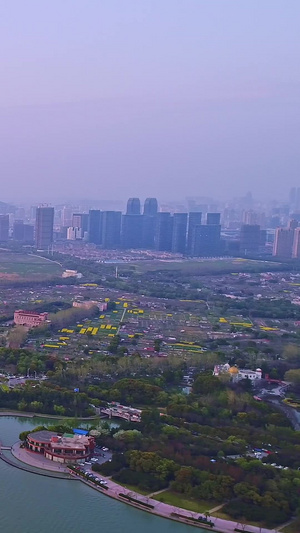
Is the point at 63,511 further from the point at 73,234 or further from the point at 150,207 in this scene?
the point at 150,207

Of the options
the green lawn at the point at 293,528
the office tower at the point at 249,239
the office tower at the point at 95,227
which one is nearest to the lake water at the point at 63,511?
the green lawn at the point at 293,528

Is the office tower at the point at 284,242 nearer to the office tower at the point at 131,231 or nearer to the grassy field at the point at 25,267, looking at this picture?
the office tower at the point at 131,231

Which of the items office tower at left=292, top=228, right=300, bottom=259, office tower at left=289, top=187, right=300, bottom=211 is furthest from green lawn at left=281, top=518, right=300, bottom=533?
office tower at left=289, top=187, right=300, bottom=211

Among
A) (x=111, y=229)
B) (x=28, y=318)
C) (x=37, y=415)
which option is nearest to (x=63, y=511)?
(x=37, y=415)

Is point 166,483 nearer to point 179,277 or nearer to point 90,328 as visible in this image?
point 90,328

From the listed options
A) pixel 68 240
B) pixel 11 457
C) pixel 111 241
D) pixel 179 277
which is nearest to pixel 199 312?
pixel 179 277
